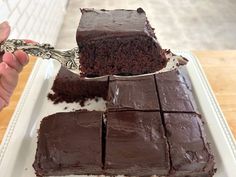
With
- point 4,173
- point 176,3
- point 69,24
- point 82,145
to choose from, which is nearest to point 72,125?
point 82,145

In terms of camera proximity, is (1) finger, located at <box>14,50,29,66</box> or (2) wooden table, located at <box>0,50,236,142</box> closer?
(1) finger, located at <box>14,50,29,66</box>

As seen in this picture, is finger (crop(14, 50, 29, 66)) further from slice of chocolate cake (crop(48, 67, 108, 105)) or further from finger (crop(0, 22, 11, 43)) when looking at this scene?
slice of chocolate cake (crop(48, 67, 108, 105))

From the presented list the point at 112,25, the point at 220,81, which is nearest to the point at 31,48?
the point at 112,25

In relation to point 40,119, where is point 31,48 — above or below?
above

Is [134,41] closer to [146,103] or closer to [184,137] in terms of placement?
[146,103]

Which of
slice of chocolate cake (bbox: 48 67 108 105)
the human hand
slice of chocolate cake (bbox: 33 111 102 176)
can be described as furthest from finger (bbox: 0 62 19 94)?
slice of chocolate cake (bbox: 48 67 108 105)

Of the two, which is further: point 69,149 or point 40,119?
point 40,119

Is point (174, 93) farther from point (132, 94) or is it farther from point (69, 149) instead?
point (69, 149)
